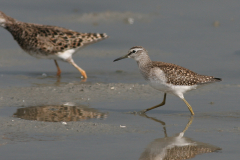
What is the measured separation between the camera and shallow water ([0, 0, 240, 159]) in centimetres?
757

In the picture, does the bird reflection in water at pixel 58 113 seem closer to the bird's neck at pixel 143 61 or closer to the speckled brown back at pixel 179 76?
the bird's neck at pixel 143 61

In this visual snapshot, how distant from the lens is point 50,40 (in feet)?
46.1

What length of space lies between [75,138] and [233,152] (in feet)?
8.78

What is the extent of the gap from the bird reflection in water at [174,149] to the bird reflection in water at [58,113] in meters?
2.03

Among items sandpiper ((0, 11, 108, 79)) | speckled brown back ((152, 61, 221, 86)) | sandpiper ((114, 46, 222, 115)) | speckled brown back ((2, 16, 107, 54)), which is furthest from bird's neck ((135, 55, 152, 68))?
speckled brown back ((2, 16, 107, 54))

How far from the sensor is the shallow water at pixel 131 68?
7574 mm

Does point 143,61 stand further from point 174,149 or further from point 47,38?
point 47,38

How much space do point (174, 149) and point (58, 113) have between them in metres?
3.14

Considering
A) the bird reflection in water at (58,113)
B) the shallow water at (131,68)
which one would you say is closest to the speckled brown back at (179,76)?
the shallow water at (131,68)

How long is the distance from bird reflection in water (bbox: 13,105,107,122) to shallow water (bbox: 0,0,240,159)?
231mm

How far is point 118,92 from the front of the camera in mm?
11547

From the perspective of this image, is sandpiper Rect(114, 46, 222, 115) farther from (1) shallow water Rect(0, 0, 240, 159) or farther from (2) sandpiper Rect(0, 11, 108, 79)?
(2) sandpiper Rect(0, 11, 108, 79)

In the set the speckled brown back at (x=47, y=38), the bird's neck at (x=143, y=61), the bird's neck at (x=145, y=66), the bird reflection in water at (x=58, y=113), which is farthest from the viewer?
the speckled brown back at (x=47, y=38)

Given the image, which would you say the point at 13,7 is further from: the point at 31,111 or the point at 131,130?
the point at 131,130
